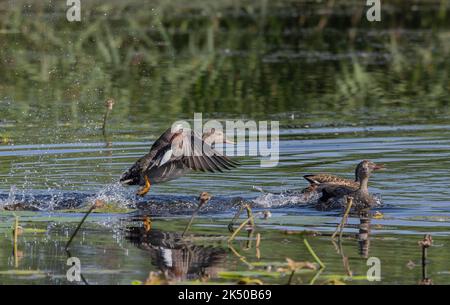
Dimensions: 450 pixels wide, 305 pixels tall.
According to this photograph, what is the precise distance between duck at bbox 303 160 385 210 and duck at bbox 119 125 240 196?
0.84 m

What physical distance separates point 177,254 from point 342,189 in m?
2.80

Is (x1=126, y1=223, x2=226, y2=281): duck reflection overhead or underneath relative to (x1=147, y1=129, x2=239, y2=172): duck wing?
underneath

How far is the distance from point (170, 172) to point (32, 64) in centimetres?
869

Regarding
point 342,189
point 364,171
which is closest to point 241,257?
point 342,189

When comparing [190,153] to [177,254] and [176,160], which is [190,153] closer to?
[176,160]

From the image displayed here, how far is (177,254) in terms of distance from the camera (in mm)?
7762

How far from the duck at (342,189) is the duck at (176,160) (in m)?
0.84

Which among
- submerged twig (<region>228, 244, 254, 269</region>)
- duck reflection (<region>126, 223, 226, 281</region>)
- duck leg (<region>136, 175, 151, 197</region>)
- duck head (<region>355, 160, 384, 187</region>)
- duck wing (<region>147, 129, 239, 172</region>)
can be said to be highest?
duck wing (<region>147, 129, 239, 172</region>)

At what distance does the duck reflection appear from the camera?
7105 millimetres

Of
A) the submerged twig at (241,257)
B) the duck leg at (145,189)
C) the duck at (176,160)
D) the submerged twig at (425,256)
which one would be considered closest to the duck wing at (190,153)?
the duck at (176,160)

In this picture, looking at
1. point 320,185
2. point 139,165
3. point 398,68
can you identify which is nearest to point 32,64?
point 398,68

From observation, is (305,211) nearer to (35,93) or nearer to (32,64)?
(35,93)

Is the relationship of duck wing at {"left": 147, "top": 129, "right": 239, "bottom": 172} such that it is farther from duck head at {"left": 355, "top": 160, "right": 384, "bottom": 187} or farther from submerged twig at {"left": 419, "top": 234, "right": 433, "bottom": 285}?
submerged twig at {"left": 419, "top": 234, "right": 433, "bottom": 285}

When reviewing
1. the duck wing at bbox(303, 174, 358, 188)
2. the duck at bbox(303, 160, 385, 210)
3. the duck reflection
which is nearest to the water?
the duck reflection
